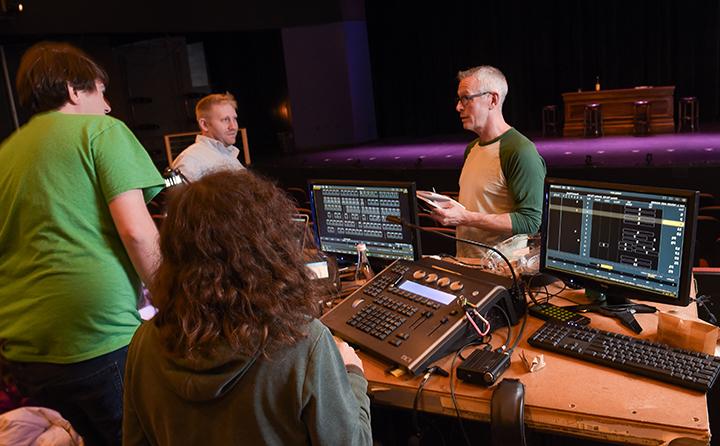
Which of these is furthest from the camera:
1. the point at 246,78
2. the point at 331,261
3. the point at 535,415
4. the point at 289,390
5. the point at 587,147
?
the point at 246,78

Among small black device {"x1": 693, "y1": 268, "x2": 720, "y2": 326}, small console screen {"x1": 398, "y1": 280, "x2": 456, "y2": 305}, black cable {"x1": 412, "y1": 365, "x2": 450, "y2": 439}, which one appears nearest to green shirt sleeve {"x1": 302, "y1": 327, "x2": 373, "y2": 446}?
black cable {"x1": 412, "y1": 365, "x2": 450, "y2": 439}

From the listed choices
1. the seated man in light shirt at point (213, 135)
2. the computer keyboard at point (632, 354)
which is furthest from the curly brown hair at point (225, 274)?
the seated man in light shirt at point (213, 135)

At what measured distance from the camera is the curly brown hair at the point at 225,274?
0.98 m

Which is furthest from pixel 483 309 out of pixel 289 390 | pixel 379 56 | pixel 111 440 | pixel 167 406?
pixel 379 56

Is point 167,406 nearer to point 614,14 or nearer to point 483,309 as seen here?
point 483,309

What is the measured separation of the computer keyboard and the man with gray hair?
0.83 meters

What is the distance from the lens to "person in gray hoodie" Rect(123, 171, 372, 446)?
98 centimetres

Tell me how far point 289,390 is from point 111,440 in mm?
952

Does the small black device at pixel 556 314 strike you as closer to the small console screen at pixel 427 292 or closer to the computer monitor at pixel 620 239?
the computer monitor at pixel 620 239

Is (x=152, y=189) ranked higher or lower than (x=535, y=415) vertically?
higher

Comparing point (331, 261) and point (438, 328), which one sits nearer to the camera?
point (438, 328)

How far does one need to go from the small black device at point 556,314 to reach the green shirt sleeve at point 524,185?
67 centimetres

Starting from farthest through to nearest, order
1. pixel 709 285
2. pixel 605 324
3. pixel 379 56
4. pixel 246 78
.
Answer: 1. pixel 379 56
2. pixel 246 78
3. pixel 709 285
4. pixel 605 324

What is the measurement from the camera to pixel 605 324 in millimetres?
1600
